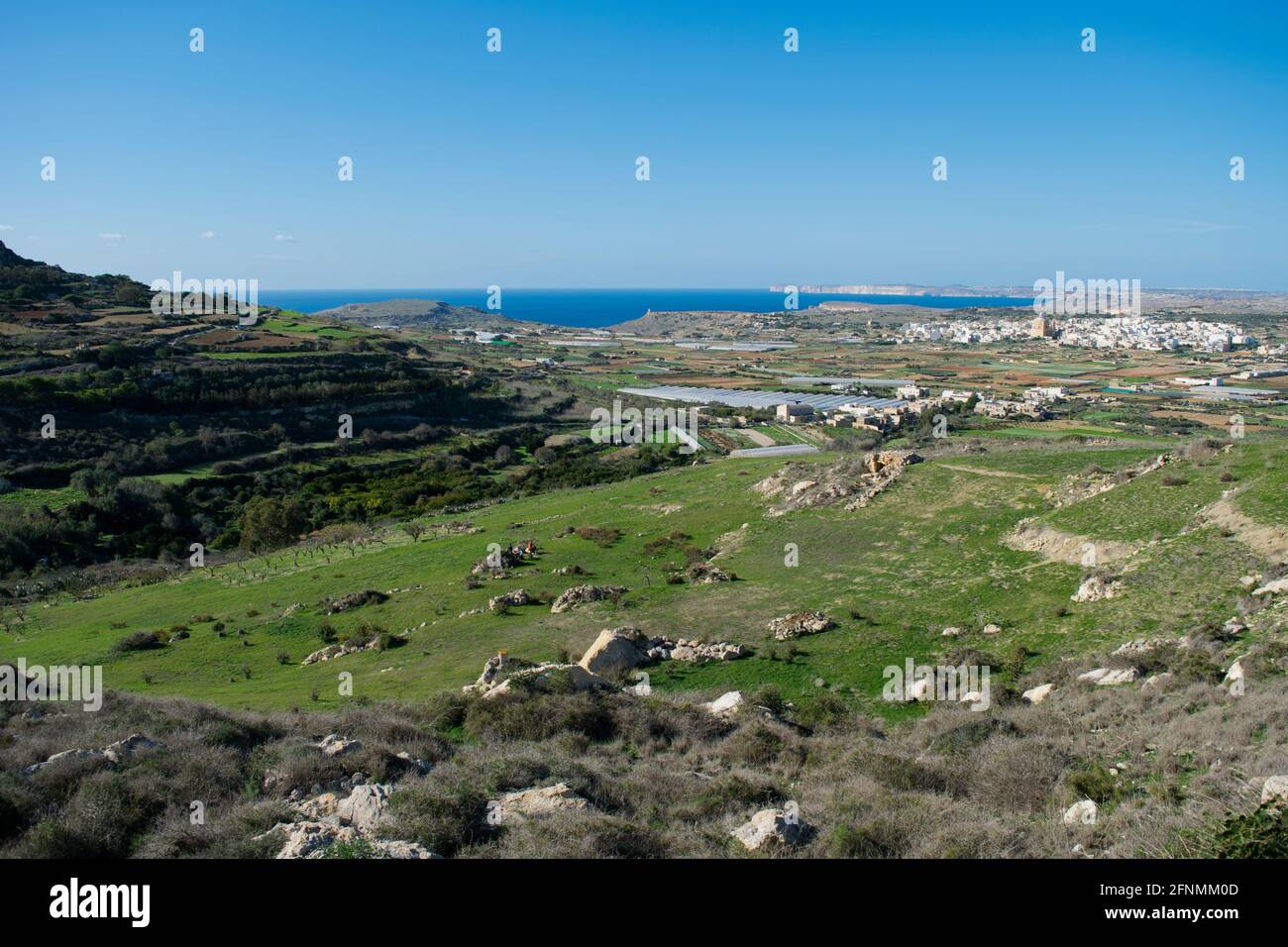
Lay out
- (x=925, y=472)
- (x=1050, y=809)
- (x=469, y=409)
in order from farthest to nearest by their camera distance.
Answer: (x=469, y=409)
(x=925, y=472)
(x=1050, y=809)

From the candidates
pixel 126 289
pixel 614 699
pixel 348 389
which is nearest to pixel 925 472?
pixel 614 699

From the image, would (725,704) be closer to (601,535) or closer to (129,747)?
(129,747)

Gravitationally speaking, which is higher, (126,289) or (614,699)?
(126,289)

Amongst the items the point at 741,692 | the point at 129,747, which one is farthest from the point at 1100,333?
the point at 129,747

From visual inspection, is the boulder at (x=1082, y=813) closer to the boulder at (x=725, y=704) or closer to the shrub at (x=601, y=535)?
the boulder at (x=725, y=704)

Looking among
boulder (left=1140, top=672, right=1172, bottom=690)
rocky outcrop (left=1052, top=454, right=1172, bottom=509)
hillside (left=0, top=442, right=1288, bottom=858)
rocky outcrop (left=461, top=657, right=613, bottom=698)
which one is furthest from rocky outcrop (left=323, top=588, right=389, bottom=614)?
rocky outcrop (left=1052, top=454, right=1172, bottom=509)
